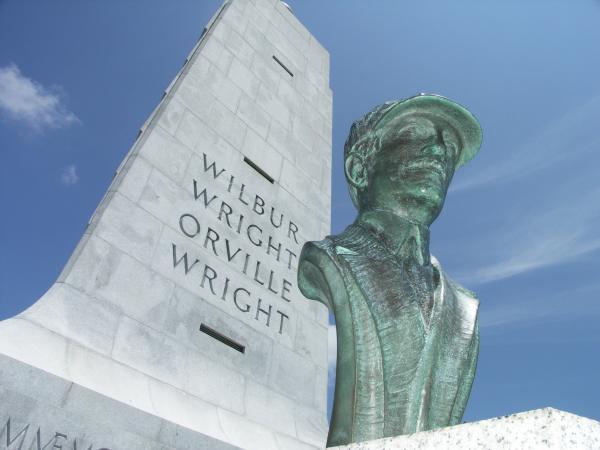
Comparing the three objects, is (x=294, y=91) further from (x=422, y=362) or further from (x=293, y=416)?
(x=422, y=362)

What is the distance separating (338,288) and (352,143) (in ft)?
2.99

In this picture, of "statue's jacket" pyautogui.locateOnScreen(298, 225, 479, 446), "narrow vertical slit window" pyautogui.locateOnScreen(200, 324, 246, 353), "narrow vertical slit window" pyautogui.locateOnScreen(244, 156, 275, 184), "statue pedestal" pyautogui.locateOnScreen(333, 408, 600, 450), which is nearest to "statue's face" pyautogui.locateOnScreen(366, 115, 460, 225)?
"statue's jacket" pyautogui.locateOnScreen(298, 225, 479, 446)

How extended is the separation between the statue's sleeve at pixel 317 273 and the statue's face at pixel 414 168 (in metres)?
0.40

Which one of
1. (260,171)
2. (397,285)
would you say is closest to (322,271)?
(397,285)

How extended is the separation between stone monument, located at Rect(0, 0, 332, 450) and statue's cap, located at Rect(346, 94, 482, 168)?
263 cm

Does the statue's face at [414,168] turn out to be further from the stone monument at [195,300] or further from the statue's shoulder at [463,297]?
the stone monument at [195,300]

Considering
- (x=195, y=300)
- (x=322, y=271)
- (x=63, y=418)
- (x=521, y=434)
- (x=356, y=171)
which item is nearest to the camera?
(x=521, y=434)

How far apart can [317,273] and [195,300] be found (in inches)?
Result: 113

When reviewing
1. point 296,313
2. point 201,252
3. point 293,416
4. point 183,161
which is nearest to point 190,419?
point 293,416

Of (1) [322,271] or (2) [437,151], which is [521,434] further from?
(2) [437,151]

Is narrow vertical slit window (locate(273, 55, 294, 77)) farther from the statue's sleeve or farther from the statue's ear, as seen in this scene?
the statue's sleeve

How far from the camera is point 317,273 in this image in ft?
8.07

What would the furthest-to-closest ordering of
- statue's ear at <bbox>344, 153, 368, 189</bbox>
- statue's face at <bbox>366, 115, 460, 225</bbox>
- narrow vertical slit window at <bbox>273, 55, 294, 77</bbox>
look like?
narrow vertical slit window at <bbox>273, 55, 294, 77</bbox>, statue's ear at <bbox>344, 153, 368, 189</bbox>, statue's face at <bbox>366, 115, 460, 225</bbox>

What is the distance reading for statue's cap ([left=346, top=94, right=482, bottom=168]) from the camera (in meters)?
2.58
